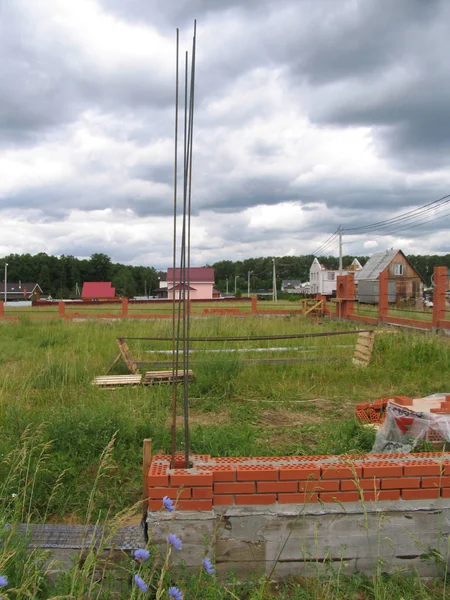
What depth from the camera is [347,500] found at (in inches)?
109

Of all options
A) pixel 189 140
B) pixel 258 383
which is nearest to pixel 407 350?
pixel 258 383

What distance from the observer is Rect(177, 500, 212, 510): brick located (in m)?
2.66

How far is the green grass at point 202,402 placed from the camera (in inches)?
155

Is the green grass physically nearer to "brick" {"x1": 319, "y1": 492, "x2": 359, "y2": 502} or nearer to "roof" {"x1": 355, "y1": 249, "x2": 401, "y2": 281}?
"brick" {"x1": 319, "y1": 492, "x2": 359, "y2": 502}

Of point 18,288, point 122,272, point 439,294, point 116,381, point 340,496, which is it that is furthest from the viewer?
point 122,272

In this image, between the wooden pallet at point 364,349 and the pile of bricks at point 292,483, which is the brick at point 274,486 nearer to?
the pile of bricks at point 292,483

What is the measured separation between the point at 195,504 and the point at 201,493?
0.25 feet

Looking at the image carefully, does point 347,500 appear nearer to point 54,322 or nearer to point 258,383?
point 258,383

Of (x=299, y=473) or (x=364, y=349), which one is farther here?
(x=364, y=349)

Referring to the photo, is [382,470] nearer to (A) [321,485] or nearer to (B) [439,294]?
(A) [321,485]

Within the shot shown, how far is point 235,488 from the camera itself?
271cm

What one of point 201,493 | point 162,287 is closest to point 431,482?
point 201,493

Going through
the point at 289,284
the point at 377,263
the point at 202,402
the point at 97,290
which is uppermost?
the point at 377,263

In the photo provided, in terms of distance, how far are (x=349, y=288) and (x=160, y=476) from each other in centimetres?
1813
